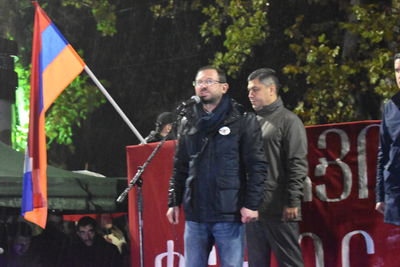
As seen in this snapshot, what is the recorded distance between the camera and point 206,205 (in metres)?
5.19

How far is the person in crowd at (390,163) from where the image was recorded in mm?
4719

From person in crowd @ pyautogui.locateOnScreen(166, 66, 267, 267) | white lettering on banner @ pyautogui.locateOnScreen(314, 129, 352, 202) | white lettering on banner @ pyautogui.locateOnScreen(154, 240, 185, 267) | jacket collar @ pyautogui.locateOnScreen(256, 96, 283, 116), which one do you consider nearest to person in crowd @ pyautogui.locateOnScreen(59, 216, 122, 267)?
white lettering on banner @ pyautogui.locateOnScreen(154, 240, 185, 267)

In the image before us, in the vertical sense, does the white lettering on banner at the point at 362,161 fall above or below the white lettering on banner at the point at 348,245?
above

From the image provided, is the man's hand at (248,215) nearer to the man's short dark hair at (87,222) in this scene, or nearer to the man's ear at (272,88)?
the man's ear at (272,88)

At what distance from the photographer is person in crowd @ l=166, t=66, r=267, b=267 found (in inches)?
203

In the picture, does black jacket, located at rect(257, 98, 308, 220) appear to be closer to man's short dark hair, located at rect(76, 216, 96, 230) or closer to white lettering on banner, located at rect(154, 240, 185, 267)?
white lettering on banner, located at rect(154, 240, 185, 267)

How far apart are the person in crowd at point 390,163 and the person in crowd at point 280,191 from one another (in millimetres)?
774

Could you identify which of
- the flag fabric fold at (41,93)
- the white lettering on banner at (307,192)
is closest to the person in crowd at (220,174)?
the white lettering on banner at (307,192)

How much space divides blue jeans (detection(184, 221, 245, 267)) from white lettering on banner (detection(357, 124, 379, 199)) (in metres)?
1.36

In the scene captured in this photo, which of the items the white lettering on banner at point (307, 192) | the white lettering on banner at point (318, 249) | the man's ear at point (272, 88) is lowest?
the white lettering on banner at point (318, 249)

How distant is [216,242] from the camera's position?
5.22 m

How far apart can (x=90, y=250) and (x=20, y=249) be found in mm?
761

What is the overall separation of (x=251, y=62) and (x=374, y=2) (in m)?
3.08

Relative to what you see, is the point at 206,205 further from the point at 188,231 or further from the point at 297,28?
the point at 297,28
